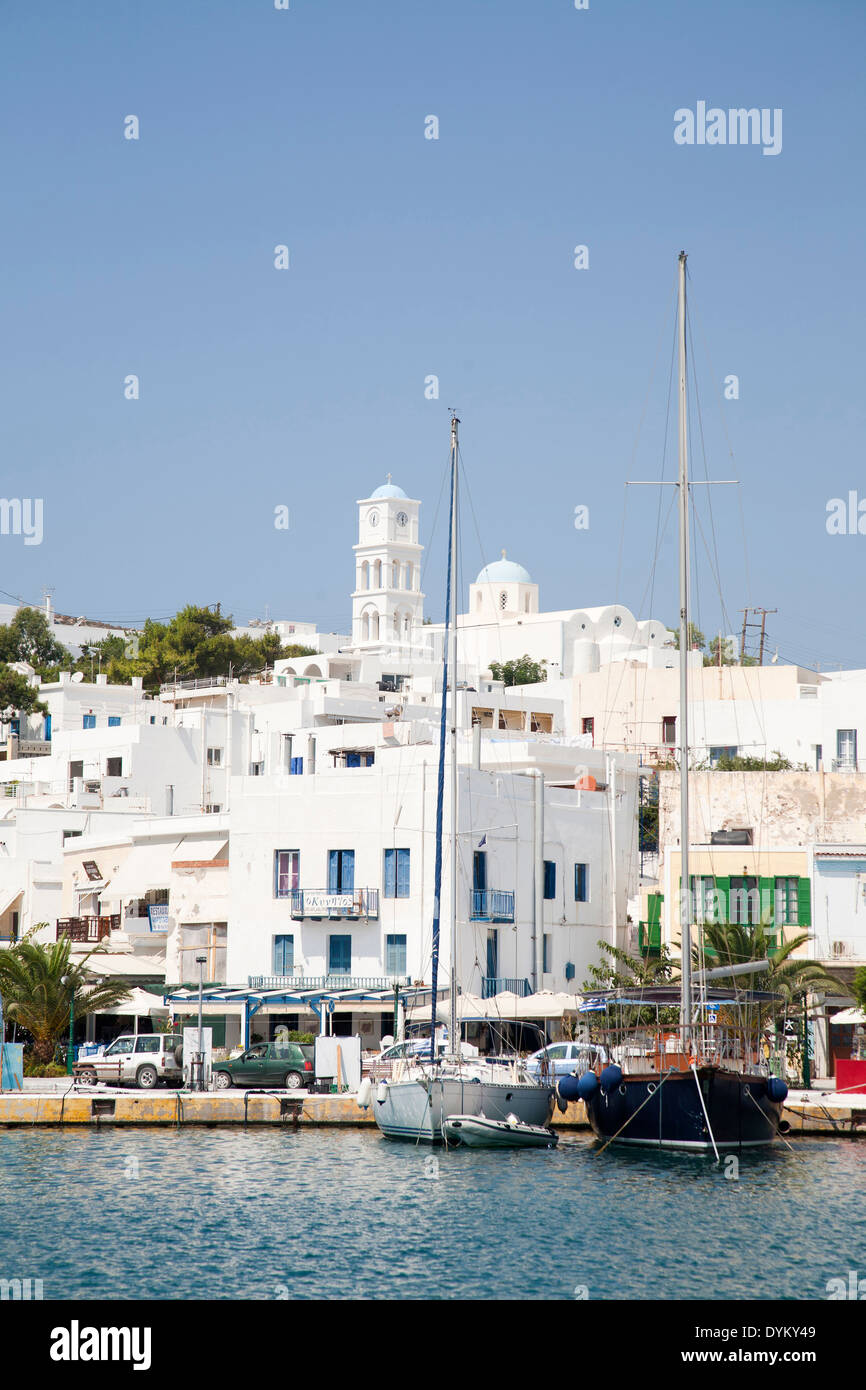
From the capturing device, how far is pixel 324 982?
4716 centimetres

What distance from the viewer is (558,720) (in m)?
80.7

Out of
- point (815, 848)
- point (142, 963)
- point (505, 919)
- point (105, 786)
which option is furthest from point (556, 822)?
point (105, 786)

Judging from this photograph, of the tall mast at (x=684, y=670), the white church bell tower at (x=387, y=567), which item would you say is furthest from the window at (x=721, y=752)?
the white church bell tower at (x=387, y=567)

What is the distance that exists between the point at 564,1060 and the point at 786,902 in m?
9.51

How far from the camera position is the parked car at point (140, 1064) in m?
40.7

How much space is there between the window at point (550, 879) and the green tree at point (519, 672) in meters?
49.4

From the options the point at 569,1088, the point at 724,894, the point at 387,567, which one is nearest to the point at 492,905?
the point at 724,894

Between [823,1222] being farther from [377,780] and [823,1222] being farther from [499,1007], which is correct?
[377,780]

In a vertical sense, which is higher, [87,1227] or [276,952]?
[276,952]

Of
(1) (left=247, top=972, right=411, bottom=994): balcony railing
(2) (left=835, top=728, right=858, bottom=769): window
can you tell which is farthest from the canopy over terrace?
(2) (left=835, top=728, right=858, bottom=769): window

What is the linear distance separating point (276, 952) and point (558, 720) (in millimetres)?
34265

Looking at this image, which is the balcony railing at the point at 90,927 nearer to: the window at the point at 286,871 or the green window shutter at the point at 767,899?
the window at the point at 286,871

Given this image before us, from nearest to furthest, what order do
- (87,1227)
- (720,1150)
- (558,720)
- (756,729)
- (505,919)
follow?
(87,1227), (720,1150), (505,919), (756,729), (558,720)

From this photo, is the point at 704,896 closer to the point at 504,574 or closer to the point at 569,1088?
the point at 569,1088
